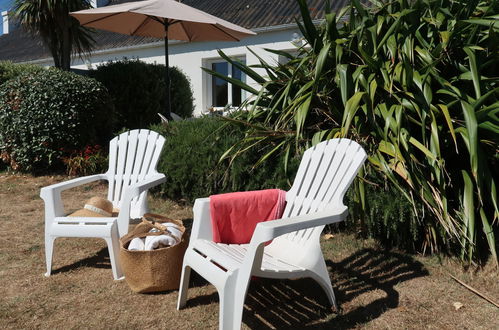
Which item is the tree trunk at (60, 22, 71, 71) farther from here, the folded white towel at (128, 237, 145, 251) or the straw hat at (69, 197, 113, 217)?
the folded white towel at (128, 237, 145, 251)

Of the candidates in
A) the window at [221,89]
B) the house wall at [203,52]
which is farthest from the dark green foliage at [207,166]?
the window at [221,89]

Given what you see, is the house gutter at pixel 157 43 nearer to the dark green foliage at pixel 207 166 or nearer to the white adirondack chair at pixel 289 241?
the dark green foliage at pixel 207 166

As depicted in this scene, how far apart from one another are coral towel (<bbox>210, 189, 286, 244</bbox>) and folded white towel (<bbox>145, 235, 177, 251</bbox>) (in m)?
0.34

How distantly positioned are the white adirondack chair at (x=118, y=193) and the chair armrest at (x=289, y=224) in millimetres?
1357

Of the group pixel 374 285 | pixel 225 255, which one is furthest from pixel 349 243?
pixel 225 255

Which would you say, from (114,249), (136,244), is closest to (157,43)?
(114,249)

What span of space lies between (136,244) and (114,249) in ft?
0.96

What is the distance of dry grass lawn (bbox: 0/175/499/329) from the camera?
255 cm

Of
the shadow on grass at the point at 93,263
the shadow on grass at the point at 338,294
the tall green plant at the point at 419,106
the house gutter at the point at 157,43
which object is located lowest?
the shadow on grass at the point at 93,263

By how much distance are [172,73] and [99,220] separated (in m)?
8.43

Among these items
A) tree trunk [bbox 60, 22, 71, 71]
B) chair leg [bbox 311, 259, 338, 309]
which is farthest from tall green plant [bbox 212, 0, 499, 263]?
tree trunk [bbox 60, 22, 71, 71]

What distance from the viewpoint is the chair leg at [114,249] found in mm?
3096

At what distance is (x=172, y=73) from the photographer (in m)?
11.1

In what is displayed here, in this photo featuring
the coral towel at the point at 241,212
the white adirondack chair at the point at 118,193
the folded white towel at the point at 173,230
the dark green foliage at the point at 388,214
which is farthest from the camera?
the dark green foliage at the point at 388,214
